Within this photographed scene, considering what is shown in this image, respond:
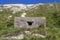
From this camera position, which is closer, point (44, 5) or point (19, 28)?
point (19, 28)

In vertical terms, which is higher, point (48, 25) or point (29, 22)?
point (29, 22)

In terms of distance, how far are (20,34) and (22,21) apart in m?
1.76

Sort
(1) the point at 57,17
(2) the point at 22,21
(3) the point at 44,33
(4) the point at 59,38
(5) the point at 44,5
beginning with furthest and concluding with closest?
1. (5) the point at 44,5
2. (1) the point at 57,17
3. (2) the point at 22,21
4. (3) the point at 44,33
5. (4) the point at 59,38

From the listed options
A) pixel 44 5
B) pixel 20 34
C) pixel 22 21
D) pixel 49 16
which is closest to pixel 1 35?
pixel 20 34

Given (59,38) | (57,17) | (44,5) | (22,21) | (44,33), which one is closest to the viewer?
(59,38)

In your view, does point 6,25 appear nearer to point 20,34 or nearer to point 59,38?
point 20,34

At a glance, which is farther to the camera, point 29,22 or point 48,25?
point 48,25

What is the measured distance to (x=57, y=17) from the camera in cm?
1636

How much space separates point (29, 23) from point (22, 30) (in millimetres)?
1186

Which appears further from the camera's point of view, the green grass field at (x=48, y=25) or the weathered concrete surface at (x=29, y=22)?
the weathered concrete surface at (x=29, y=22)

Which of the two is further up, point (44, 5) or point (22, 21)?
point (44, 5)

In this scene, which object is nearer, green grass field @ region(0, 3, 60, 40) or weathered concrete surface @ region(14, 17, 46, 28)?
green grass field @ region(0, 3, 60, 40)

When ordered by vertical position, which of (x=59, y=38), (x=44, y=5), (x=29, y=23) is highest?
(x=44, y=5)

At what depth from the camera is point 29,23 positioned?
47.0 feet
